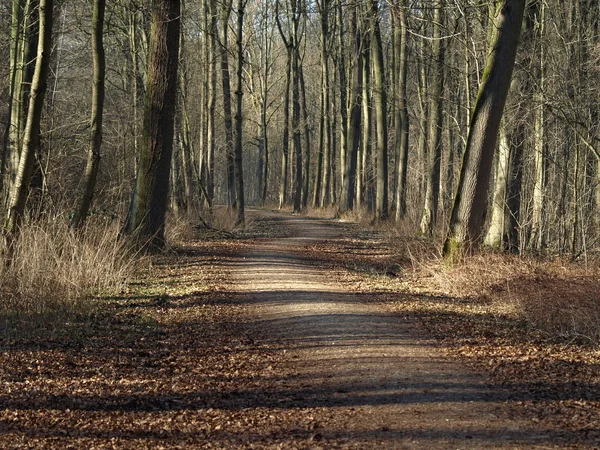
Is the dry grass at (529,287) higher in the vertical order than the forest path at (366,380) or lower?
higher

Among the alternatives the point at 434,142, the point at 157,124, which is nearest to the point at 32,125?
the point at 157,124

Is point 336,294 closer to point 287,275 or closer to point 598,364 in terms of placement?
point 287,275

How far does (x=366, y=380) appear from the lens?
244 inches

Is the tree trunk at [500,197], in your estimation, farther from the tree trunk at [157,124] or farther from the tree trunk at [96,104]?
the tree trunk at [96,104]

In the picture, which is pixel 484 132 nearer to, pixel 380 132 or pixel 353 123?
pixel 380 132

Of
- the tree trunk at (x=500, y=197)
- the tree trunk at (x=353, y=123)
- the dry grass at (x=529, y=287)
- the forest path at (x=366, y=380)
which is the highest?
the tree trunk at (x=353, y=123)

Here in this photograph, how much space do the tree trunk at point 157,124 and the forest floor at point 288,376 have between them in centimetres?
314

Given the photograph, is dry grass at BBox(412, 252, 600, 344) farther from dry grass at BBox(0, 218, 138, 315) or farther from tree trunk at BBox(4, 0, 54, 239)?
tree trunk at BBox(4, 0, 54, 239)

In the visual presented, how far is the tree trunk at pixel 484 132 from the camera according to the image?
1198 cm

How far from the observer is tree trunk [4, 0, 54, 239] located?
10.0m

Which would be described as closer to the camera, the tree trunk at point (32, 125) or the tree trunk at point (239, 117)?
the tree trunk at point (32, 125)

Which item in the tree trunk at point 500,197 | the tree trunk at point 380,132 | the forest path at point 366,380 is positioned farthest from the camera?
the tree trunk at point 380,132

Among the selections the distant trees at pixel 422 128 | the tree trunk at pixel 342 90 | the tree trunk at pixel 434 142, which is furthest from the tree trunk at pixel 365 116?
the tree trunk at pixel 434 142

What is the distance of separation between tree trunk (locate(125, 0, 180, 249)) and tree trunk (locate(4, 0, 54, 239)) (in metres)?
Result: 3.52
